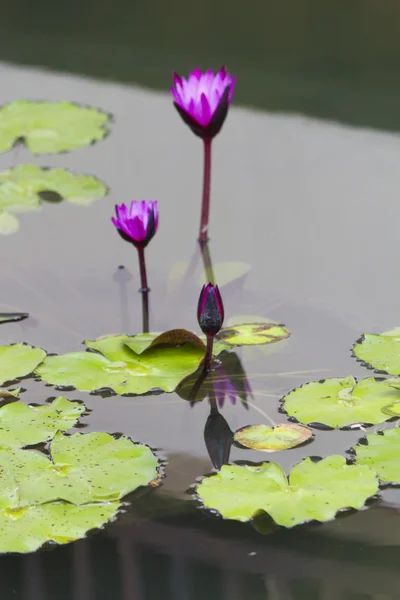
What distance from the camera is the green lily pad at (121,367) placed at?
112cm

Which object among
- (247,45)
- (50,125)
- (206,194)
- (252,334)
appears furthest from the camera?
(247,45)

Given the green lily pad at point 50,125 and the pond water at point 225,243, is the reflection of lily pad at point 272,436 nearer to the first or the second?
the pond water at point 225,243

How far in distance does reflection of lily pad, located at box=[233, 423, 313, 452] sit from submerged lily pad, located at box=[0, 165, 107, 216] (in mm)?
770

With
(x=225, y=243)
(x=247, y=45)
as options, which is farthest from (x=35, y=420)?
(x=247, y=45)

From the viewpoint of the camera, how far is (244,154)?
1811 millimetres

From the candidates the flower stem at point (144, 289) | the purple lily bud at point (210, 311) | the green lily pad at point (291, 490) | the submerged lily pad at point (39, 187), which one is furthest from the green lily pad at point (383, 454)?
the submerged lily pad at point (39, 187)

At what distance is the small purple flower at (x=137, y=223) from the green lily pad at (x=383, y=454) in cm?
50

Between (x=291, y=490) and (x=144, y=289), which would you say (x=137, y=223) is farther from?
(x=291, y=490)

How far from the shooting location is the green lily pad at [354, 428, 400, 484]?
94cm

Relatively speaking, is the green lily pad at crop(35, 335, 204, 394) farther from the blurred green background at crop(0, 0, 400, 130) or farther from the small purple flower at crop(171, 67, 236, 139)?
the blurred green background at crop(0, 0, 400, 130)

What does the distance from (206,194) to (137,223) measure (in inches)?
9.3

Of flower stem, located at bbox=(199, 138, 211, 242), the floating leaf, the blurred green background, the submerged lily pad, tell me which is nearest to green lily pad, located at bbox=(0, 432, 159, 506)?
the floating leaf

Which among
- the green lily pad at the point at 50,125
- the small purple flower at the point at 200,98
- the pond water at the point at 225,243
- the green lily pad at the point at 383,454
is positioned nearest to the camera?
the pond water at the point at 225,243

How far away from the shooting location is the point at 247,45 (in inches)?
90.4
